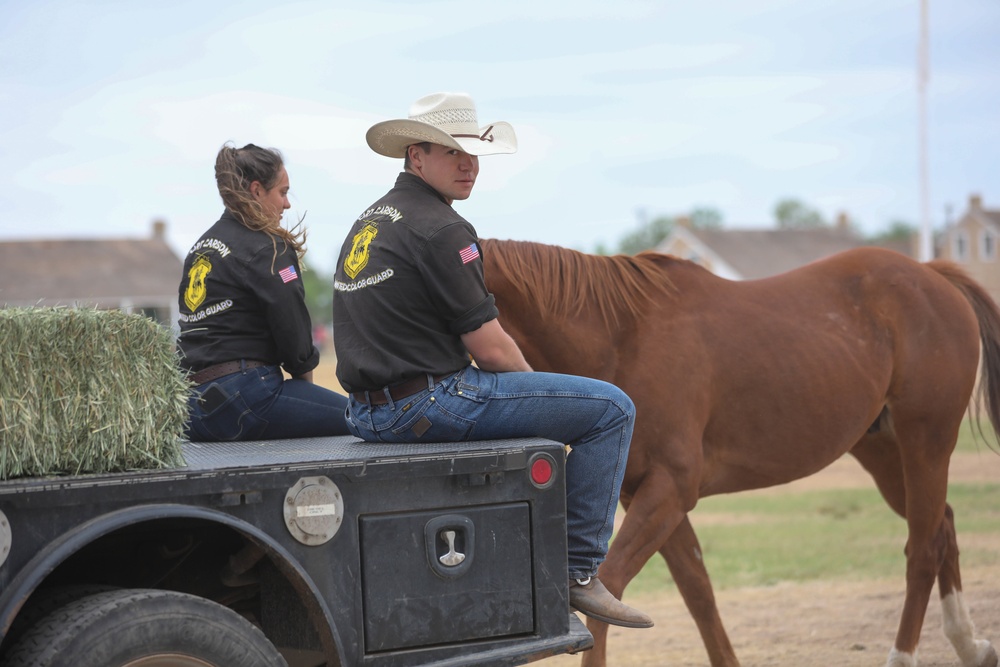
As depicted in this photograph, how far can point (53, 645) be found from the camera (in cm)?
254

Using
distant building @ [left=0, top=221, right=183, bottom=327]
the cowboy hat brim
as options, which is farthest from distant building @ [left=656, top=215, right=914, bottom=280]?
the cowboy hat brim

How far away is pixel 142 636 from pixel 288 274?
1666 millimetres

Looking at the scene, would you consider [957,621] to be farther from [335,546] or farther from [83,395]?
→ [83,395]

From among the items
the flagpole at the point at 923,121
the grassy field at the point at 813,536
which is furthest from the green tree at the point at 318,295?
the grassy field at the point at 813,536

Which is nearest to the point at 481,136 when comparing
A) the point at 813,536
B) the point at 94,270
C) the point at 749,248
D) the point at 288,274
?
the point at 288,274

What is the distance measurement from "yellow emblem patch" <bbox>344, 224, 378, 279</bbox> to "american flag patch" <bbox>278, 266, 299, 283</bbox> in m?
0.45

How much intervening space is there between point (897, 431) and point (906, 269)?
0.93 meters

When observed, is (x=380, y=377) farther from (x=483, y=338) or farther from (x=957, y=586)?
(x=957, y=586)

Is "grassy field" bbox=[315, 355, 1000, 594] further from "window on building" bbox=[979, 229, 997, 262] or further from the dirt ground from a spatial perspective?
"window on building" bbox=[979, 229, 997, 262]

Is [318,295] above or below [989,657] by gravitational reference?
→ below

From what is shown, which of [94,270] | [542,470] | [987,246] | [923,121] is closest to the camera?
[542,470]

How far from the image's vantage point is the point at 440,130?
354 centimetres

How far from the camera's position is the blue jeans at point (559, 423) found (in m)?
3.38

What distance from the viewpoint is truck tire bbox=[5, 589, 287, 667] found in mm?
2555
